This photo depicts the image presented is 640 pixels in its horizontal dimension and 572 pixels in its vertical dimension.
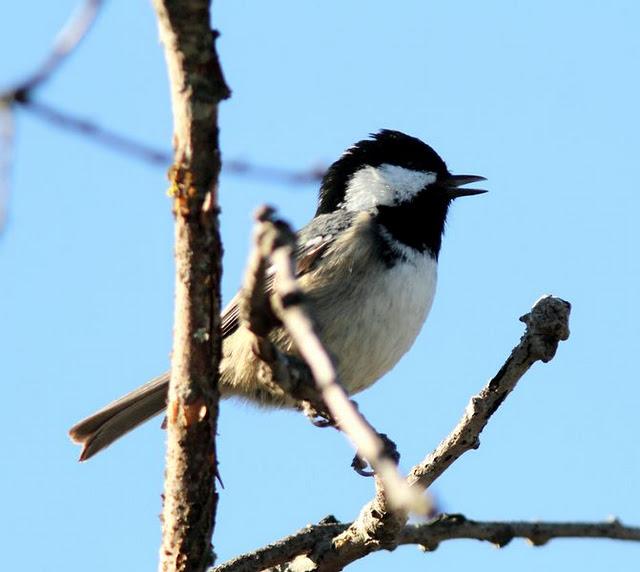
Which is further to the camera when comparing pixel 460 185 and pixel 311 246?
pixel 460 185

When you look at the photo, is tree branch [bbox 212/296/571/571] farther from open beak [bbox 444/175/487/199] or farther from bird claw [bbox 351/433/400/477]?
open beak [bbox 444/175/487/199]

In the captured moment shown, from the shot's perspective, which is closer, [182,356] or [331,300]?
[182,356]

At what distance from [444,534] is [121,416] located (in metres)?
2.29

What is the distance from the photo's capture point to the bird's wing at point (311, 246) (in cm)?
525

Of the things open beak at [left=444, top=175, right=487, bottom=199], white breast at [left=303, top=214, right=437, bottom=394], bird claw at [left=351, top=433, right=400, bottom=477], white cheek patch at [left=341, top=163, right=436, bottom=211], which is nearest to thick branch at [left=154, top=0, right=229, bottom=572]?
bird claw at [left=351, top=433, right=400, bottom=477]

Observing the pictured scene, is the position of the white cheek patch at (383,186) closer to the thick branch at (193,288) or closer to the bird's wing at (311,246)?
the bird's wing at (311,246)

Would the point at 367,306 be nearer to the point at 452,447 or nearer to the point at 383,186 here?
the point at 383,186

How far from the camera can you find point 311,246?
216 inches

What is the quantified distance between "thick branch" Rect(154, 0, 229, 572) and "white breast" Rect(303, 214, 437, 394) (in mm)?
1929

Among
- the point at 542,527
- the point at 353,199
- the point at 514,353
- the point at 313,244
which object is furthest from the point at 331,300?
the point at 542,527

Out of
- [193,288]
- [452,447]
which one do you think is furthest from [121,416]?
[193,288]

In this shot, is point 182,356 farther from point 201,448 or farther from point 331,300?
point 331,300

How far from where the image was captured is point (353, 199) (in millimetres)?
6078

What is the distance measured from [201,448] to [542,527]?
3.54 feet
